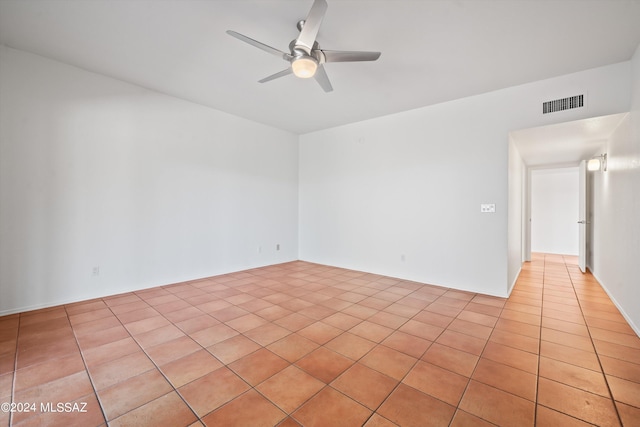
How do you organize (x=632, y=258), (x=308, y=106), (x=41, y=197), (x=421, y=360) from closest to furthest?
(x=421, y=360), (x=632, y=258), (x=41, y=197), (x=308, y=106)

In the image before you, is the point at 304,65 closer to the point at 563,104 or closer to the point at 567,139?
the point at 563,104

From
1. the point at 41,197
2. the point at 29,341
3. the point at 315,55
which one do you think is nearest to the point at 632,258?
the point at 315,55

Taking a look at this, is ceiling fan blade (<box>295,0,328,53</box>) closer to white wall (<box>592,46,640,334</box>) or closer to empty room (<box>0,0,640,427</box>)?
empty room (<box>0,0,640,427</box>)

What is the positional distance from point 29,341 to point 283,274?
3.23m

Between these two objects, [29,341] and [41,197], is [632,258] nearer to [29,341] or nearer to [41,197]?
[29,341]

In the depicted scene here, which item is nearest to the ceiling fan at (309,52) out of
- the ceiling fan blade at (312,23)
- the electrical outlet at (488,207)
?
the ceiling fan blade at (312,23)

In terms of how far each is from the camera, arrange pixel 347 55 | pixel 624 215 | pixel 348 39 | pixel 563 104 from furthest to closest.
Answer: pixel 563 104
pixel 624 215
pixel 348 39
pixel 347 55

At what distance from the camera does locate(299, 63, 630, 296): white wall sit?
351cm

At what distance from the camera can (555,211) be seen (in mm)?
7520

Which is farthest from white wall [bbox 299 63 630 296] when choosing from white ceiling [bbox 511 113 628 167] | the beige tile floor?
the beige tile floor

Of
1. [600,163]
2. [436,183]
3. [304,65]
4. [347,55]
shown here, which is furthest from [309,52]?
[600,163]

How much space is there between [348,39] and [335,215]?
3537 mm

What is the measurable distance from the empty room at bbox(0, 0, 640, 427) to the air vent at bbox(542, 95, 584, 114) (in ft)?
0.09

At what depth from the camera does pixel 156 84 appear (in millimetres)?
3744
